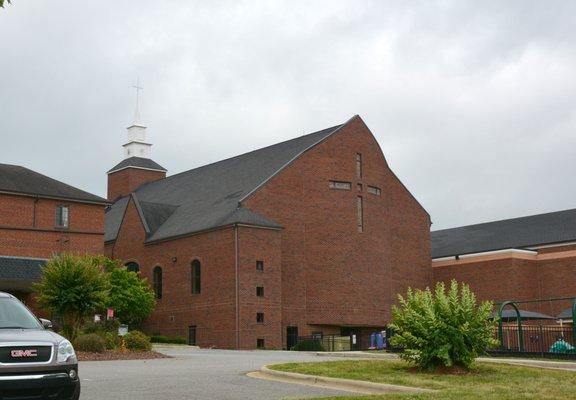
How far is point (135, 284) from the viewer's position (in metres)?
49.9

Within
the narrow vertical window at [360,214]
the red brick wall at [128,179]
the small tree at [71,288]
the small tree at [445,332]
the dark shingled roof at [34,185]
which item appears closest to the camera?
the small tree at [445,332]

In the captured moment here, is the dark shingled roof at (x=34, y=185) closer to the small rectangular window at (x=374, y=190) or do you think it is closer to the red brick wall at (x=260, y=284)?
the red brick wall at (x=260, y=284)

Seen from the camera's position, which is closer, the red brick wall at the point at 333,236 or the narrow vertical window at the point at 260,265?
the narrow vertical window at the point at 260,265

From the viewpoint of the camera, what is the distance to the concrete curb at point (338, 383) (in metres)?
14.2

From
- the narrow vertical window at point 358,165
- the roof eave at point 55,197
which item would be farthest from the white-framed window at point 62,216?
the narrow vertical window at point 358,165

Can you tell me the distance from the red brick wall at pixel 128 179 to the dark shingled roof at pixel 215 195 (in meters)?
8.24

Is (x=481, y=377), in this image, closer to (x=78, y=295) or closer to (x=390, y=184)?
(x=78, y=295)

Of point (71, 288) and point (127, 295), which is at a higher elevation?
point (127, 295)

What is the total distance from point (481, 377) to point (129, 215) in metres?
47.1

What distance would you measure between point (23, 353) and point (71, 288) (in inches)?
895

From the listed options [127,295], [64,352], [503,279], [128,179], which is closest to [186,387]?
[64,352]

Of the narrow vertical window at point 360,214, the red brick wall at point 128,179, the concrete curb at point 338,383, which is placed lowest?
the concrete curb at point 338,383

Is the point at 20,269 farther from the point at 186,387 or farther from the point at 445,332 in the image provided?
the point at 445,332

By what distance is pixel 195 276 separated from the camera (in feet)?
171
